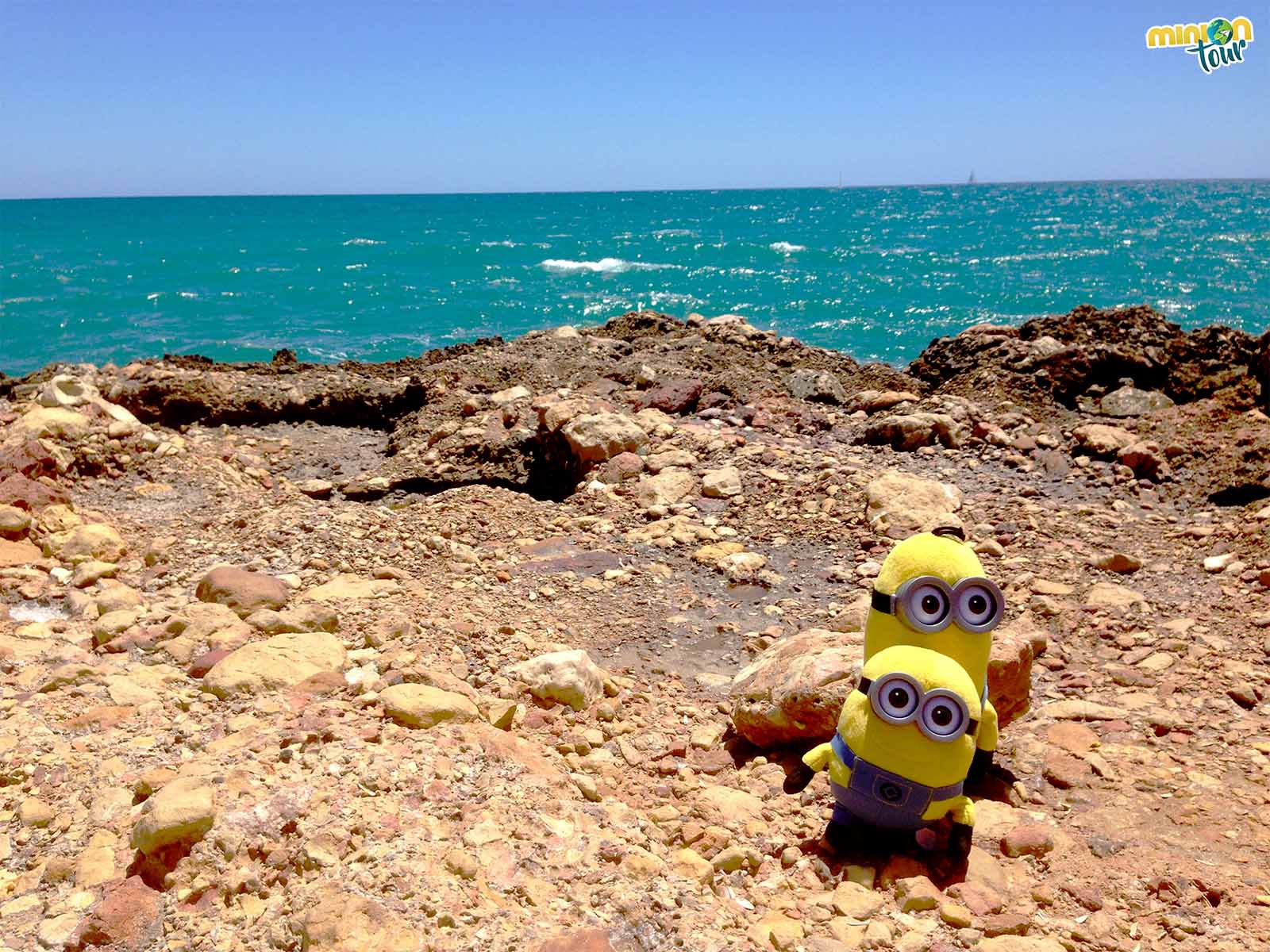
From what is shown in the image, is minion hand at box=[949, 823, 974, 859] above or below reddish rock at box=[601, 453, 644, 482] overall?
below

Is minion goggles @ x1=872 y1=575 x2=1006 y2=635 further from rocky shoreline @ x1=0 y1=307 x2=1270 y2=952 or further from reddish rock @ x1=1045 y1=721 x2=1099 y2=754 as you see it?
reddish rock @ x1=1045 y1=721 x2=1099 y2=754

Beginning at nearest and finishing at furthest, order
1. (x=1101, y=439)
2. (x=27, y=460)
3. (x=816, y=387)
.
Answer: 1. (x=27, y=460)
2. (x=1101, y=439)
3. (x=816, y=387)

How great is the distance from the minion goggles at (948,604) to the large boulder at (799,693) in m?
0.53

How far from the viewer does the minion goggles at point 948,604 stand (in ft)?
8.41

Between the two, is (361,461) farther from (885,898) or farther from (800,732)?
(885,898)

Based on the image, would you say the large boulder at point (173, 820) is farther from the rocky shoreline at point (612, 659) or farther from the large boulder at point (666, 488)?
the large boulder at point (666, 488)

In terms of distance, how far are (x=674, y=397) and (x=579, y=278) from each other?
27469 millimetres

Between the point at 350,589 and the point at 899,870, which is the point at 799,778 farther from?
the point at 350,589

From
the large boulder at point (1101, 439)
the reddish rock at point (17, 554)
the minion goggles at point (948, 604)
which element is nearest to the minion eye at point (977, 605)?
the minion goggles at point (948, 604)

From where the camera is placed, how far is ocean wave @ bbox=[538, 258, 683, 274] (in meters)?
35.7

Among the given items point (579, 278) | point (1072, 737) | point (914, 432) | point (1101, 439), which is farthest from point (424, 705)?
point (579, 278)

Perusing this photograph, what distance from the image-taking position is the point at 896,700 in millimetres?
2363

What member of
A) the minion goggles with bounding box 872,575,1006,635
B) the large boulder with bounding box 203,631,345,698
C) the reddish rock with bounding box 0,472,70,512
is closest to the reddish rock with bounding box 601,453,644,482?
the large boulder with bounding box 203,631,345,698

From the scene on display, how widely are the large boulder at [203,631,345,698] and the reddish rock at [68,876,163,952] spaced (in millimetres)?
920
